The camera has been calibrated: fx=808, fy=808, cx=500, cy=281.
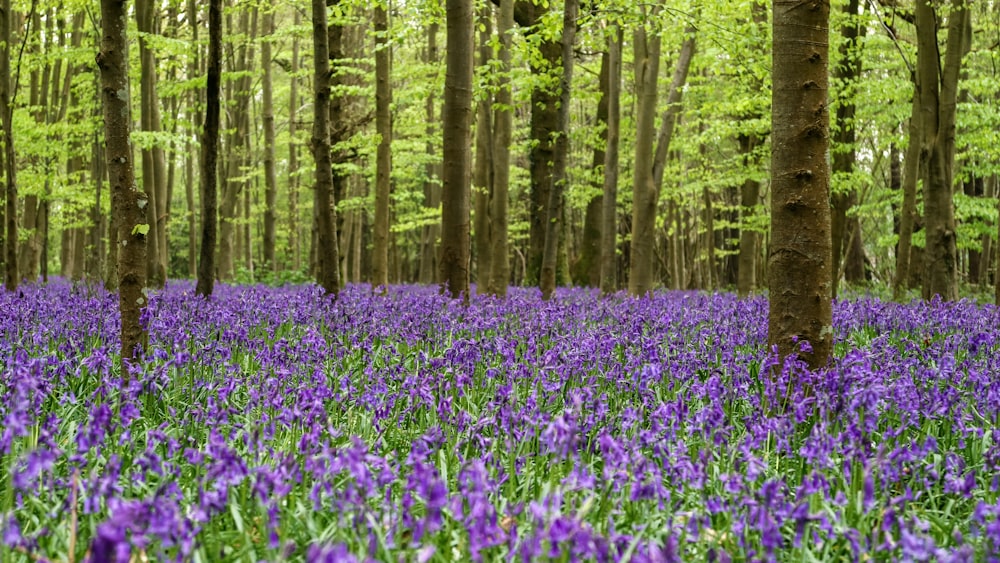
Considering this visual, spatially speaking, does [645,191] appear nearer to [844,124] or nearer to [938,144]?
[938,144]

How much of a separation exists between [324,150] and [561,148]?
3546 millimetres

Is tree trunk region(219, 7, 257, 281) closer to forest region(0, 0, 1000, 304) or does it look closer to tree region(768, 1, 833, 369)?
forest region(0, 0, 1000, 304)

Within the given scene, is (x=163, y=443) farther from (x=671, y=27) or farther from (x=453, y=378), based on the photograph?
(x=671, y=27)

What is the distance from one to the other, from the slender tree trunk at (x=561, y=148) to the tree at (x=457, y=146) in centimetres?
171

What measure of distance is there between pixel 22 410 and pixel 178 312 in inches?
210

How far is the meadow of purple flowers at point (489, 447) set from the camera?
2408 millimetres

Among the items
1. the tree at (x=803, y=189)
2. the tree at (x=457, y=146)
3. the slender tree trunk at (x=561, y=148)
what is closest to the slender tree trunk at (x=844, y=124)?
the slender tree trunk at (x=561, y=148)

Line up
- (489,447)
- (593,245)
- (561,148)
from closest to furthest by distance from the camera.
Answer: (489,447) → (561,148) → (593,245)

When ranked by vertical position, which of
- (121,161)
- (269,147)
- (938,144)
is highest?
(269,147)

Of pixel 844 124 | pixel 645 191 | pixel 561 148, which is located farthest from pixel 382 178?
pixel 844 124

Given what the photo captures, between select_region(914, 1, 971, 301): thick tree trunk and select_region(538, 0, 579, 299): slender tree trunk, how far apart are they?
5323 mm

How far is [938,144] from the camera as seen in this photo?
11.8m

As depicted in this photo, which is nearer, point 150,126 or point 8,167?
point 8,167

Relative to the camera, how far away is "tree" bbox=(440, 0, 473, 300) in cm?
1021
